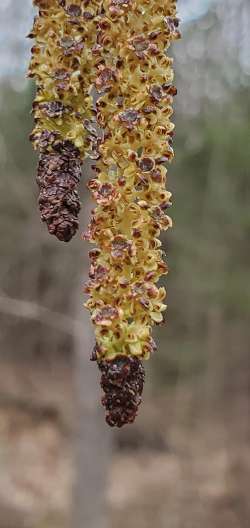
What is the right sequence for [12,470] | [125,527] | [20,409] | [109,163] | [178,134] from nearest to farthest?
[109,163], [178,134], [125,527], [12,470], [20,409]

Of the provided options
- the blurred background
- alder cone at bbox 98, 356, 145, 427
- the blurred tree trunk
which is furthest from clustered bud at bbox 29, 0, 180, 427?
the blurred tree trunk

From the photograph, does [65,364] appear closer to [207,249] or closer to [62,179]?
[207,249]

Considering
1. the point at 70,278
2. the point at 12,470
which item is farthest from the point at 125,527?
A: the point at 70,278

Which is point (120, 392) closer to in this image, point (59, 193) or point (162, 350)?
point (59, 193)

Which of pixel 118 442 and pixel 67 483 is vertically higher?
pixel 118 442

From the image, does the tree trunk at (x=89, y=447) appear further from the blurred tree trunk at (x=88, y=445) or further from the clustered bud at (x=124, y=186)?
the clustered bud at (x=124, y=186)
